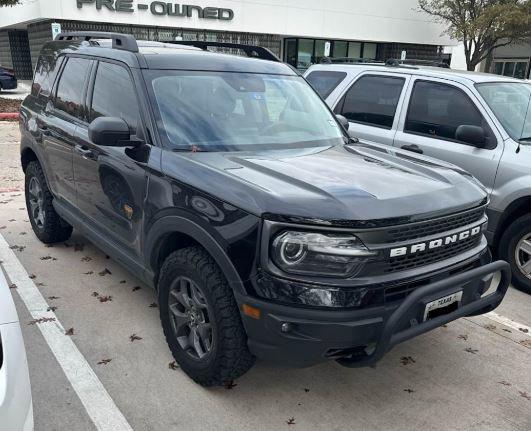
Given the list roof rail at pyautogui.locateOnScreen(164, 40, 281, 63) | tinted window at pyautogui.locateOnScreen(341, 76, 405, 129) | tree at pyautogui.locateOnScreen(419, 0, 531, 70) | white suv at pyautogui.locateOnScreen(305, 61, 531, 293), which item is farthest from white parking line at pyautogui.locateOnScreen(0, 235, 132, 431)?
tree at pyautogui.locateOnScreen(419, 0, 531, 70)

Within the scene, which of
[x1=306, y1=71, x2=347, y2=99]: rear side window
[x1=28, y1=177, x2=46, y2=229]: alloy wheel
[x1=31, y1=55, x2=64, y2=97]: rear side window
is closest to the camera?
[x1=31, y1=55, x2=64, y2=97]: rear side window

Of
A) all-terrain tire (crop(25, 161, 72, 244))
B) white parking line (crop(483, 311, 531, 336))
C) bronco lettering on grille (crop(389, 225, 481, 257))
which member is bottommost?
white parking line (crop(483, 311, 531, 336))

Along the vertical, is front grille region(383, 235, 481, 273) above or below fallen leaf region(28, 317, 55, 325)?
above

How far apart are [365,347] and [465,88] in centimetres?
341

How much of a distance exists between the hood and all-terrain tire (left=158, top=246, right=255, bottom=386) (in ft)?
1.33

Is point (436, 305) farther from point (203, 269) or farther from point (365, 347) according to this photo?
point (203, 269)

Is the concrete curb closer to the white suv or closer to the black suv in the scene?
the white suv

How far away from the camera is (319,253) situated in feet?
8.04

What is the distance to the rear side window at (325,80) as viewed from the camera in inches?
244

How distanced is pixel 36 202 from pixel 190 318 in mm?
3125

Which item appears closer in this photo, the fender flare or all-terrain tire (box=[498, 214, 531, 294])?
the fender flare

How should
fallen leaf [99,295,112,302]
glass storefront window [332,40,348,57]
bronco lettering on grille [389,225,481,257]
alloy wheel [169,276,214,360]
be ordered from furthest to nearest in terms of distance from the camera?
1. glass storefront window [332,40,348,57]
2. fallen leaf [99,295,112,302]
3. alloy wheel [169,276,214,360]
4. bronco lettering on grille [389,225,481,257]

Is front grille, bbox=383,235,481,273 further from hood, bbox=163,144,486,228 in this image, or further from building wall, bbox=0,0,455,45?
building wall, bbox=0,0,455,45

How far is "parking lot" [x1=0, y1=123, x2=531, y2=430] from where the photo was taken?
112 inches
